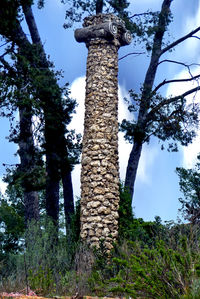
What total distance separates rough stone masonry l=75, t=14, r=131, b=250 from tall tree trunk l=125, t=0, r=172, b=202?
11.0 ft

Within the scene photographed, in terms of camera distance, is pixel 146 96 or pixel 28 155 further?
pixel 146 96

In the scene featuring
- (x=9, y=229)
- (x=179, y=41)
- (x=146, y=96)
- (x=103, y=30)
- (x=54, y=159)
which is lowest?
(x=9, y=229)

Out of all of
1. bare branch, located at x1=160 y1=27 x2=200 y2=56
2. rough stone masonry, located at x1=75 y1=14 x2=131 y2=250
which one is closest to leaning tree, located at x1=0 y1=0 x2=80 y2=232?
rough stone masonry, located at x1=75 y1=14 x2=131 y2=250

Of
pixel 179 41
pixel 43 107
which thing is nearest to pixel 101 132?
pixel 43 107

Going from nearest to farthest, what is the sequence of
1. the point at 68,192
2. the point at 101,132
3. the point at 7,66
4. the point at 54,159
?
the point at 101,132, the point at 7,66, the point at 54,159, the point at 68,192

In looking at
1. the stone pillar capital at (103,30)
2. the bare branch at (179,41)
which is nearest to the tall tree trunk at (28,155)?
the stone pillar capital at (103,30)

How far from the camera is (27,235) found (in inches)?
551

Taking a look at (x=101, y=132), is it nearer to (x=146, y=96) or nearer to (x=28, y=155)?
(x=28, y=155)

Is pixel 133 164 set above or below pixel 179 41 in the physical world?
below

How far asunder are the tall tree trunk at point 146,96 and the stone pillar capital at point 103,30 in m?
3.46

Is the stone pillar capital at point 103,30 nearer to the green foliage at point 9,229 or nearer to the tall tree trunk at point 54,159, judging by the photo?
the tall tree trunk at point 54,159

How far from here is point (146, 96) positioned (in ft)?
61.5

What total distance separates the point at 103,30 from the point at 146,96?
447cm

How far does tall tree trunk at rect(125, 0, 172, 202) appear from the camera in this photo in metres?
18.4
